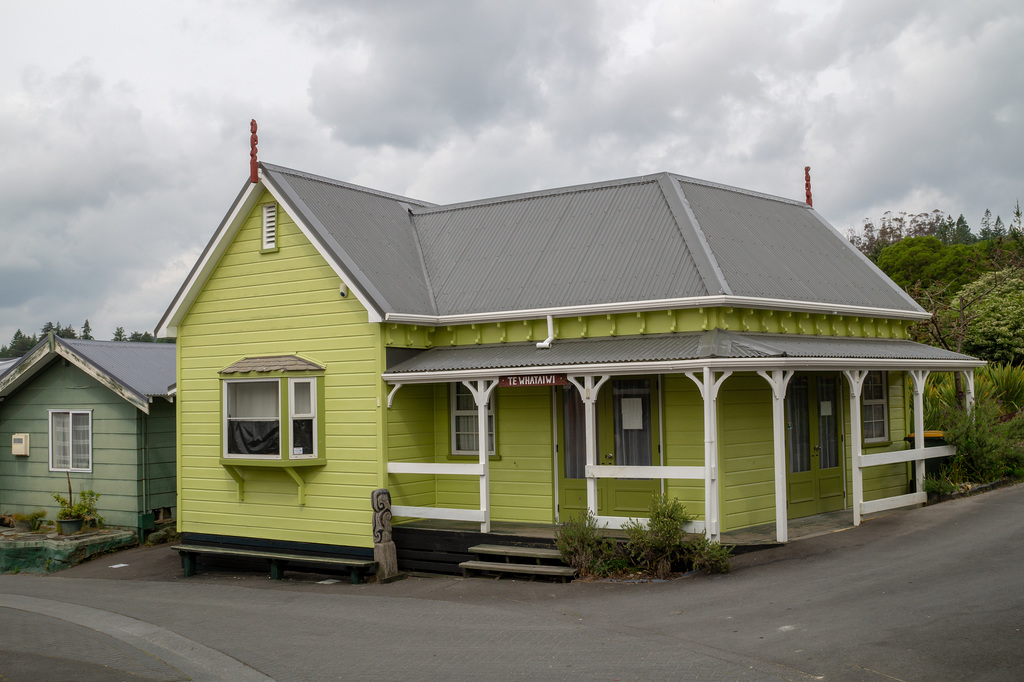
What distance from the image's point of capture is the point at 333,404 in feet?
50.4

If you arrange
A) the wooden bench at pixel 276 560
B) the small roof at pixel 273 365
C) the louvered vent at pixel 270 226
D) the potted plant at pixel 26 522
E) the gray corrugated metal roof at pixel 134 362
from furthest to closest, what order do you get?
the potted plant at pixel 26 522
the gray corrugated metal roof at pixel 134 362
the louvered vent at pixel 270 226
the small roof at pixel 273 365
the wooden bench at pixel 276 560

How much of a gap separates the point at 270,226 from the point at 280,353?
7.32ft

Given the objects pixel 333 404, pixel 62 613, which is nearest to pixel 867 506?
pixel 333 404

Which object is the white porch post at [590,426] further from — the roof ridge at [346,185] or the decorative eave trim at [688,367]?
the roof ridge at [346,185]

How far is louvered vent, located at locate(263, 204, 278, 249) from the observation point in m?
16.1

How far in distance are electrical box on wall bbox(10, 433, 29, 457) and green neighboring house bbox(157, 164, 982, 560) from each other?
584cm

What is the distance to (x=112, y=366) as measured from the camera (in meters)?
19.9

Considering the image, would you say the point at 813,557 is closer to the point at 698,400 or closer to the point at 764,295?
the point at 698,400

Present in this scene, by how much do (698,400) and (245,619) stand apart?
708cm

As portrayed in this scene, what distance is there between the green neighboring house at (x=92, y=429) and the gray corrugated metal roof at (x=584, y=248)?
19.9 ft

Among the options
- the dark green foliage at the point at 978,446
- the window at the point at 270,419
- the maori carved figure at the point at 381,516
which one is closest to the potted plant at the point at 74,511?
the window at the point at 270,419

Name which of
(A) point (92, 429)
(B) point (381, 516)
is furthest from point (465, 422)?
(A) point (92, 429)

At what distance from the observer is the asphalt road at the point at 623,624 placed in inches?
342

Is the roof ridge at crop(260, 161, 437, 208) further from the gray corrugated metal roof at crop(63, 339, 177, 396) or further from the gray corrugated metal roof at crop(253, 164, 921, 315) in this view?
the gray corrugated metal roof at crop(63, 339, 177, 396)
